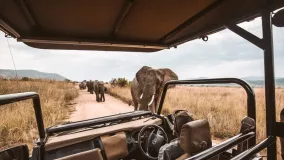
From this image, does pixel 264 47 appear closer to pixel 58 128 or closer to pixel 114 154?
pixel 114 154

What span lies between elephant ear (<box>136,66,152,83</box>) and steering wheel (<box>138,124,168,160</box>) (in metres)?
7.65

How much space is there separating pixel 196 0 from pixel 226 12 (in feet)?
1.52

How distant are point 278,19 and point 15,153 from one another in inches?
102

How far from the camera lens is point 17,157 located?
6.75ft

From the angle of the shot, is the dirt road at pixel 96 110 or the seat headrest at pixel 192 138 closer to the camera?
the seat headrest at pixel 192 138

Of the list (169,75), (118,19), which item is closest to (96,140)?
(118,19)

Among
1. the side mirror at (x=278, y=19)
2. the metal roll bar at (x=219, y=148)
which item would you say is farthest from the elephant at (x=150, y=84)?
the metal roll bar at (x=219, y=148)

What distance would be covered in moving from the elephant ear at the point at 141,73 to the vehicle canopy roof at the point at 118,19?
24.7 ft

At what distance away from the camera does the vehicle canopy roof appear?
2.26 metres

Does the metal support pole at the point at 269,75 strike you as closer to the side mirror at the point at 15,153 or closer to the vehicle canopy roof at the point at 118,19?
the vehicle canopy roof at the point at 118,19

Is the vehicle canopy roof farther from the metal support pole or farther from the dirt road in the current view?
the dirt road

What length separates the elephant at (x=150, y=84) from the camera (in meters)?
10.3

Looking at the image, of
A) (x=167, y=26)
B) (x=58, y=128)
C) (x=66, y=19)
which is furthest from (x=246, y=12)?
(x=58, y=128)

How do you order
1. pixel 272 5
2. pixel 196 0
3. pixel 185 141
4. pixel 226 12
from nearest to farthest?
pixel 185 141
pixel 272 5
pixel 196 0
pixel 226 12
